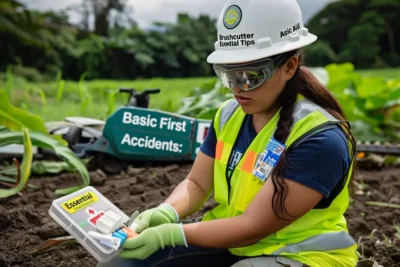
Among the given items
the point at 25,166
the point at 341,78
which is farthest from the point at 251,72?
the point at 341,78

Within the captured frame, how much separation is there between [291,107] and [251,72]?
0.18m

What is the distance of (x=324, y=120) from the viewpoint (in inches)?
69.7

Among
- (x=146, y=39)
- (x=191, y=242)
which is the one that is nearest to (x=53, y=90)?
(x=146, y=39)

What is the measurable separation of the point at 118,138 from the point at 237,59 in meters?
1.86

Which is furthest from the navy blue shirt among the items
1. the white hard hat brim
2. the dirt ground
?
the dirt ground

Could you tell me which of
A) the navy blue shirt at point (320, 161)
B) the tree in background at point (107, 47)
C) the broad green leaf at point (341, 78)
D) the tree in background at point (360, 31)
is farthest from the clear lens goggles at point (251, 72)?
the tree in background at point (360, 31)

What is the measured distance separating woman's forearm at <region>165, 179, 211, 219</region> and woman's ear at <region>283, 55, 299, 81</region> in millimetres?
554

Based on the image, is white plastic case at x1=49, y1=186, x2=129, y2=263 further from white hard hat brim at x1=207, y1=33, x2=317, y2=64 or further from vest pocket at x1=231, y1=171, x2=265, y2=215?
white hard hat brim at x1=207, y1=33, x2=317, y2=64

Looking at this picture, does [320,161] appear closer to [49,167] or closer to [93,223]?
[93,223]

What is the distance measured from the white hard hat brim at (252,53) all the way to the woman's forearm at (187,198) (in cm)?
52

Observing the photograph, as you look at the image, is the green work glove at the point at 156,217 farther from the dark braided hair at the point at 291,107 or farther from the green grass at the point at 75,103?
the green grass at the point at 75,103

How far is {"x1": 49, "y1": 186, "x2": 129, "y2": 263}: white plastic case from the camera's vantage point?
5.58ft

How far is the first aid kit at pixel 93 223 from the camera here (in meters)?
1.70

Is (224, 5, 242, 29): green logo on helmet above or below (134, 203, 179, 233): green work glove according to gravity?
above
